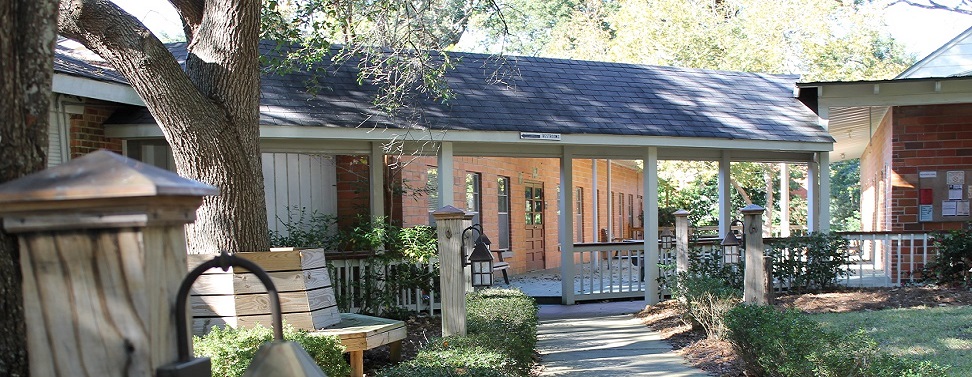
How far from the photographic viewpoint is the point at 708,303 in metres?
9.23

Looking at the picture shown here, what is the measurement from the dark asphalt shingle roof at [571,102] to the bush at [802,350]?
4.79 metres

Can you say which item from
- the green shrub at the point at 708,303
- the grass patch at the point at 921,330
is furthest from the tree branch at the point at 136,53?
the grass patch at the point at 921,330

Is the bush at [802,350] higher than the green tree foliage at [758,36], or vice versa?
the green tree foliage at [758,36]

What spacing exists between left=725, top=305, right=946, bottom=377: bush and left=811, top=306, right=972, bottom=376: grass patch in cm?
91

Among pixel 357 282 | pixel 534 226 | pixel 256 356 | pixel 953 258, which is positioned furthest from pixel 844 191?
pixel 256 356

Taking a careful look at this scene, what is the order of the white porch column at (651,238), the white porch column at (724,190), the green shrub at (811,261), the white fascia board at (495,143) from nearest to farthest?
the white fascia board at (495,143), the green shrub at (811,261), the white porch column at (651,238), the white porch column at (724,190)

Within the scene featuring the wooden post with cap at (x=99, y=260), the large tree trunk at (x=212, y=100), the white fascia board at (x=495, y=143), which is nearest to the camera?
the wooden post with cap at (x=99, y=260)

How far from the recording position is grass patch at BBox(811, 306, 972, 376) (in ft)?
21.9

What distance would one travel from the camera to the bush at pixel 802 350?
4796 millimetres

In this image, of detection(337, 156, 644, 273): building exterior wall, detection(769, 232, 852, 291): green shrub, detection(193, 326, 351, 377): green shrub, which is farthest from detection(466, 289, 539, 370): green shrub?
detection(769, 232, 852, 291): green shrub

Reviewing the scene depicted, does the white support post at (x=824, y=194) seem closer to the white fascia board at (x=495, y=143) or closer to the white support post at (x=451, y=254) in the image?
the white fascia board at (x=495, y=143)

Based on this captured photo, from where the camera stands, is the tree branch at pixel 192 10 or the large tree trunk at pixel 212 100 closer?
the large tree trunk at pixel 212 100

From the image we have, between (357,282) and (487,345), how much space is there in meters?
4.88

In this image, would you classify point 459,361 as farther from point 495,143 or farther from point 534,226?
point 534,226
